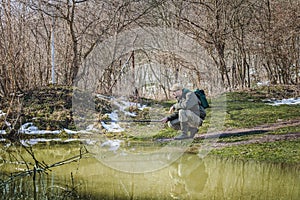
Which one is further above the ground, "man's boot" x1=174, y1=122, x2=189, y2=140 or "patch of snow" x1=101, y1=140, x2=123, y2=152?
"man's boot" x1=174, y1=122, x2=189, y2=140

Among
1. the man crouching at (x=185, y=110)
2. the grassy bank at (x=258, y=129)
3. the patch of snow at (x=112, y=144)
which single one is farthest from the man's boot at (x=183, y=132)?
the patch of snow at (x=112, y=144)

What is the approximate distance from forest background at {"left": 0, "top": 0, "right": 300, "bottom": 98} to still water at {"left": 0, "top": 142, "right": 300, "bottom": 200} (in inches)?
196

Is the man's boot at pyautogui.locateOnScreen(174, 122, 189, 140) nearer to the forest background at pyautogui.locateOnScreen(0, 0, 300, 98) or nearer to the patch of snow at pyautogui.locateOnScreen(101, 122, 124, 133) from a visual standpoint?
the patch of snow at pyautogui.locateOnScreen(101, 122, 124, 133)

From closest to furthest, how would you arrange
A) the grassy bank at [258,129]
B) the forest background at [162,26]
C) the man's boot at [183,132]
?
the grassy bank at [258,129]
the man's boot at [183,132]
the forest background at [162,26]

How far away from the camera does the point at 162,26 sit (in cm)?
1143

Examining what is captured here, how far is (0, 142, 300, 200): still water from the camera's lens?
407cm

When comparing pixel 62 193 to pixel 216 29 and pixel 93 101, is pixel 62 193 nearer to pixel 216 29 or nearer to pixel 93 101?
pixel 93 101

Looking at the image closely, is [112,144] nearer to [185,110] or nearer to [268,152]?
[185,110]

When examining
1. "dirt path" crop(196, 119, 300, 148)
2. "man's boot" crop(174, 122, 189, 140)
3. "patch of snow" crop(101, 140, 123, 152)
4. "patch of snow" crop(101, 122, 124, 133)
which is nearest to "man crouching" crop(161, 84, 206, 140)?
"man's boot" crop(174, 122, 189, 140)

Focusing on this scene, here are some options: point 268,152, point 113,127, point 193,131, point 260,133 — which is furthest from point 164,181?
point 113,127

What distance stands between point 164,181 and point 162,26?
734cm

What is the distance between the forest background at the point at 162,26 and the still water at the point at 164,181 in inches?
196

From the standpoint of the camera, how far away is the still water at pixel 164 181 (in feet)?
13.4

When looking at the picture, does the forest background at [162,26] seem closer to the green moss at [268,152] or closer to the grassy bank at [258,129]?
the grassy bank at [258,129]
